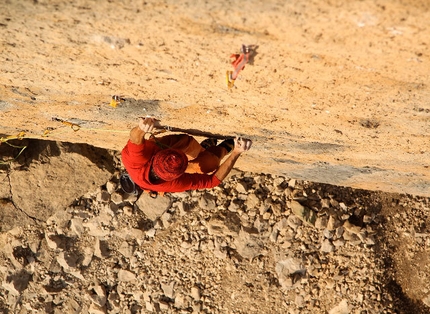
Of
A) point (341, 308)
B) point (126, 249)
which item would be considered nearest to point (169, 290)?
point (126, 249)

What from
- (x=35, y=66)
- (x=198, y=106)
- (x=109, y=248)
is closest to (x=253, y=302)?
(x=109, y=248)

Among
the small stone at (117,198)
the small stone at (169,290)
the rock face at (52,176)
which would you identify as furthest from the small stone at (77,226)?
the small stone at (169,290)

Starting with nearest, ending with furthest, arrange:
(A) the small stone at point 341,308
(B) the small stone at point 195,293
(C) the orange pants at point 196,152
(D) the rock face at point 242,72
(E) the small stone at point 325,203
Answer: (D) the rock face at point 242,72 → (C) the orange pants at point 196,152 → (A) the small stone at point 341,308 → (E) the small stone at point 325,203 → (B) the small stone at point 195,293

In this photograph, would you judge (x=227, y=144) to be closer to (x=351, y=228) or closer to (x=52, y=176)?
(x=351, y=228)

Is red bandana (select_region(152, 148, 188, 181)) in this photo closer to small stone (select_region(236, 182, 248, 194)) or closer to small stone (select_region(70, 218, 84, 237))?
small stone (select_region(236, 182, 248, 194))

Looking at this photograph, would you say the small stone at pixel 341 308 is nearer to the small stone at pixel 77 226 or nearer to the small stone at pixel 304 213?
the small stone at pixel 304 213

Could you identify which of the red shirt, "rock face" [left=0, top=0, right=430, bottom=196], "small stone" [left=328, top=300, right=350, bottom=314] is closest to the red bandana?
the red shirt
